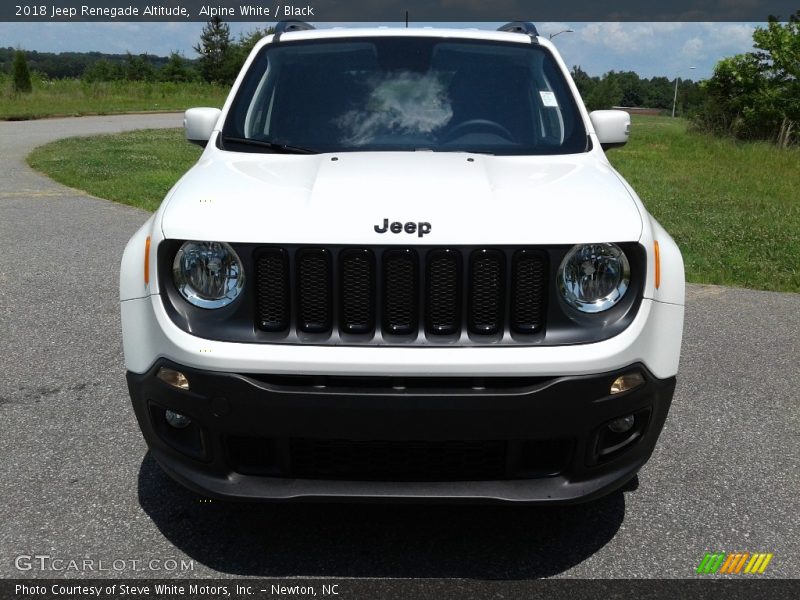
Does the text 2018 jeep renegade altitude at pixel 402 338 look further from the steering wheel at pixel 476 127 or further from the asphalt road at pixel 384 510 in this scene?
the steering wheel at pixel 476 127

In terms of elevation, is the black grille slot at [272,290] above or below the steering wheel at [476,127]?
below

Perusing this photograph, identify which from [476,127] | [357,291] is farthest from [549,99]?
[357,291]

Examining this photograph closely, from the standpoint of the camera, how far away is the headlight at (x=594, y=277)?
111 inches

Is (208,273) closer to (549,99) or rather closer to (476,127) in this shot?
(476,127)

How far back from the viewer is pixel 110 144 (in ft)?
62.3

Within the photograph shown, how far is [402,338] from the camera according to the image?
277 centimetres

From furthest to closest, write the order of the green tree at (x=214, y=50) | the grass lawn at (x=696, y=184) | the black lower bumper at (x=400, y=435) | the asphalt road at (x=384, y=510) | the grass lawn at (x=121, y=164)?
the green tree at (x=214, y=50) → the grass lawn at (x=121, y=164) → the grass lawn at (x=696, y=184) → the asphalt road at (x=384, y=510) → the black lower bumper at (x=400, y=435)

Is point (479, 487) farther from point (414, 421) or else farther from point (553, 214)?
point (553, 214)

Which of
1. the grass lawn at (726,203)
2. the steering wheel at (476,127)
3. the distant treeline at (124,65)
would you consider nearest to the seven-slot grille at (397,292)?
the steering wheel at (476,127)

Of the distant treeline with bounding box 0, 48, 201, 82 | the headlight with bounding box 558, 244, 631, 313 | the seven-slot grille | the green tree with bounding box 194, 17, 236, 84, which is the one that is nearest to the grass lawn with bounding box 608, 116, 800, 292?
the headlight with bounding box 558, 244, 631, 313

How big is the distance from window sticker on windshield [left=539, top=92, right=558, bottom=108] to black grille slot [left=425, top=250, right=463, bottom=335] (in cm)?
170

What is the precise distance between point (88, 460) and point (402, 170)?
1.85 meters

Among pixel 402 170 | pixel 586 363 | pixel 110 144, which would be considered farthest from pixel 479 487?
pixel 110 144

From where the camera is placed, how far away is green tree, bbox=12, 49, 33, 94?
32.4 m
